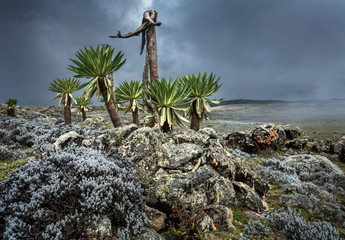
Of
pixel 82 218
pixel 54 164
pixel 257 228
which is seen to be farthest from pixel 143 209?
pixel 257 228

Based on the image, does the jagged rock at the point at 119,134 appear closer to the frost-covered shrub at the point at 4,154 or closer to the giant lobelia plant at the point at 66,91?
the frost-covered shrub at the point at 4,154

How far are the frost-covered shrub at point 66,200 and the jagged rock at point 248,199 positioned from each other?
9.45ft

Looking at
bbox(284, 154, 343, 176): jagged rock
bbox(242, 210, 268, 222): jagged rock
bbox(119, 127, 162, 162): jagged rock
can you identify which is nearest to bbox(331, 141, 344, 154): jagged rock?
bbox(284, 154, 343, 176): jagged rock

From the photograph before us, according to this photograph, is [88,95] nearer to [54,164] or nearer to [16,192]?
[54,164]

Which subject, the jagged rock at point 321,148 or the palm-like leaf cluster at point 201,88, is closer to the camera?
the palm-like leaf cluster at point 201,88

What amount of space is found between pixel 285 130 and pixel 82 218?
1576 centimetres

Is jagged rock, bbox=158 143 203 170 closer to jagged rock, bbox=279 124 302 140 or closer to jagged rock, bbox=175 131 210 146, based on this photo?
jagged rock, bbox=175 131 210 146

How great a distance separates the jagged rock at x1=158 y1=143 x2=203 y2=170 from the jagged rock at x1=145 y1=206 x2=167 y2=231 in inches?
40.4

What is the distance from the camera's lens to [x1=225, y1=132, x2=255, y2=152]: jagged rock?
1227 centimetres

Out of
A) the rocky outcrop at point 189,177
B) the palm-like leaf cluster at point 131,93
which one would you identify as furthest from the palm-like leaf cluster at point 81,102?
the rocky outcrop at point 189,177

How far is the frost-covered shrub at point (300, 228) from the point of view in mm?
3566

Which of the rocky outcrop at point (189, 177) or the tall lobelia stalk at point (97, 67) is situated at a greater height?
the tall lobelia stalk at point (97, 67)

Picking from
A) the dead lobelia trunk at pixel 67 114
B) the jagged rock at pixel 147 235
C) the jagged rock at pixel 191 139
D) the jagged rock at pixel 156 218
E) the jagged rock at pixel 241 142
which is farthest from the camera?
the dead lobelia trunk at pixel 67 114

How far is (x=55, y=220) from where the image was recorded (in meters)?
2.73
